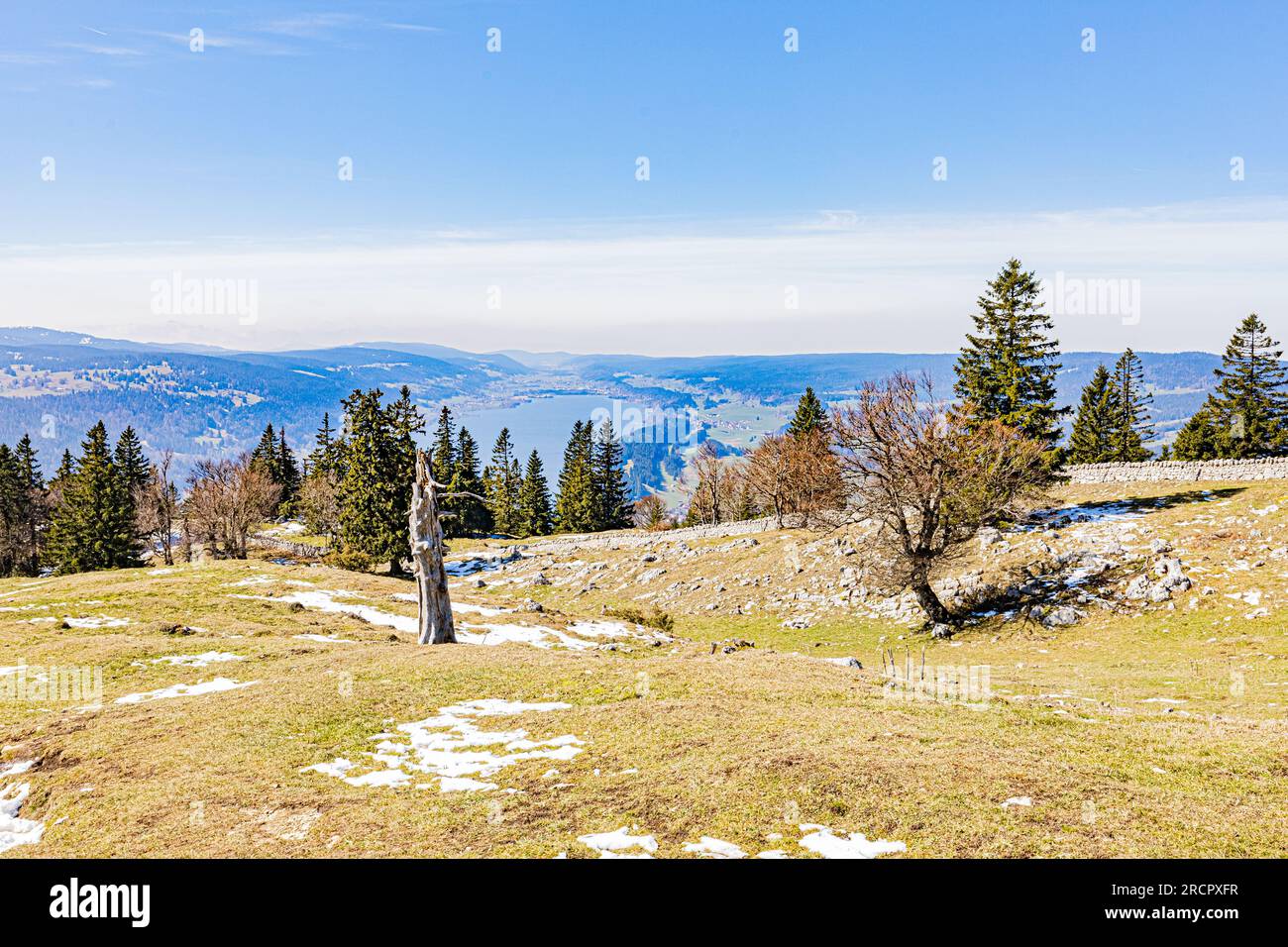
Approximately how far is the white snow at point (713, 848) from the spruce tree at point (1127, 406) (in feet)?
305

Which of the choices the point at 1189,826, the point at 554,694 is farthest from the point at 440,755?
the point at 1189,826

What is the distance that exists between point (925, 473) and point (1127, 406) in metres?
71.7

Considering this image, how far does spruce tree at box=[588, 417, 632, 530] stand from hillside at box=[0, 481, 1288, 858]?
7821 centimetres

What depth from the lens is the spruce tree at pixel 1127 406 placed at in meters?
83.9

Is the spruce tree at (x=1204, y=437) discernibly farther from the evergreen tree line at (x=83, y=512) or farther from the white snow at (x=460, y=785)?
the evergreen tree line at (x=83, y=512)

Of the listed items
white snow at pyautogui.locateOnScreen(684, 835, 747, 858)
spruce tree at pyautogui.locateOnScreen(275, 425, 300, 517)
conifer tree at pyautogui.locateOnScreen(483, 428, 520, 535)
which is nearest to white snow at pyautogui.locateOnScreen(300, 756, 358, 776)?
white snow at pyautogui.locateOnScreen(684, 835, 747, 858)

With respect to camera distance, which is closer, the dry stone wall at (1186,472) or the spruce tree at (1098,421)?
the dry stone wall at (1186,472)

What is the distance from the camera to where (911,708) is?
1648 cm

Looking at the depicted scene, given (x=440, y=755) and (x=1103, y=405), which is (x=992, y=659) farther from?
(x=1103, y=405)

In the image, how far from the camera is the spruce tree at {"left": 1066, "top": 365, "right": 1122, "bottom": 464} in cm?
8600

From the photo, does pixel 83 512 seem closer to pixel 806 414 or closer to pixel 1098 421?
pixel 806 414

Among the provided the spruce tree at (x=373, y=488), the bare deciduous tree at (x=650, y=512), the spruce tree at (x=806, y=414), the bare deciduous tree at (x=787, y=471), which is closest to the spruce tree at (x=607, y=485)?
the bare deciduous tree at (x=650, y=512)

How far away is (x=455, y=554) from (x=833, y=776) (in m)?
74.5

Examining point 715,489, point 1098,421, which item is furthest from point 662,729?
point 1098,421
